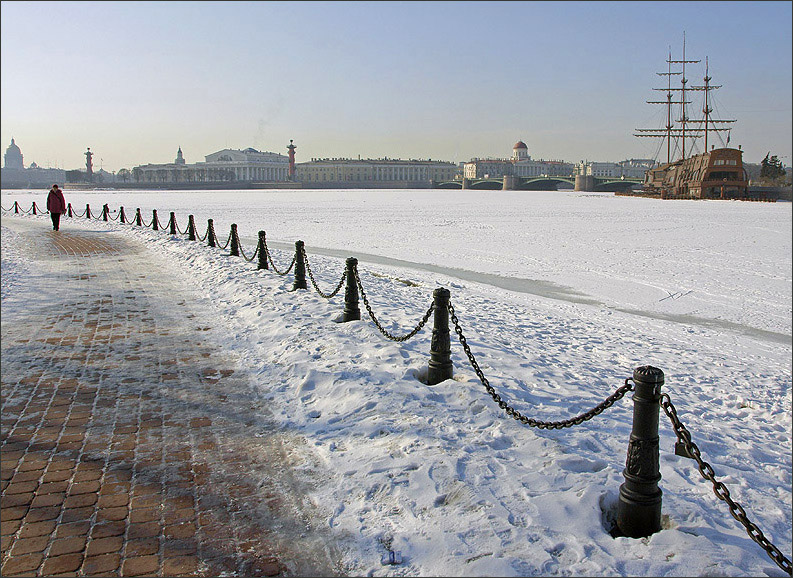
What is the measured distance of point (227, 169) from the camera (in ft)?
500

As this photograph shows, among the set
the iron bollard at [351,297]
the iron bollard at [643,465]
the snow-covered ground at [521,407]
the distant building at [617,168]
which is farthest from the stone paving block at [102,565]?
the distant building at [617,168]

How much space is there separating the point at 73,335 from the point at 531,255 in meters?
13.5

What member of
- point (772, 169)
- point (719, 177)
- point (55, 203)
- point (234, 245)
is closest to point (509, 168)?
point (772, 169)

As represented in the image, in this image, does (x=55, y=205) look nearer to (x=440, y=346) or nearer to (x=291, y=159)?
(x=440, y=346)

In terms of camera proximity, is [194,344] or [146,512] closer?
[146,512]

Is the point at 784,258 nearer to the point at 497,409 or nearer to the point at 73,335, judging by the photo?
the point at 497,409

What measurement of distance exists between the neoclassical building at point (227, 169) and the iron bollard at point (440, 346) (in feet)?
478

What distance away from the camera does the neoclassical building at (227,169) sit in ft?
493

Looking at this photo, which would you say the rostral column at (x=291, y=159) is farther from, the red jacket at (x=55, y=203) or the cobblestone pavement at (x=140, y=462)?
the cobblestone pavement at (x=140, y=462)

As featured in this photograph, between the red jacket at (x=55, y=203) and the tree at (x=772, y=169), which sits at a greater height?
the tree at (x=772, y=169)

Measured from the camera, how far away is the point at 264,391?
5988 mm

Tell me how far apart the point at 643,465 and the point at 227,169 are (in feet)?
518

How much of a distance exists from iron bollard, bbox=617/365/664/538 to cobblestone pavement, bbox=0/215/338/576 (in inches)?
66.1

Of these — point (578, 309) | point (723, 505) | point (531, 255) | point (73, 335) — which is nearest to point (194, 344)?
point (73, 335)
